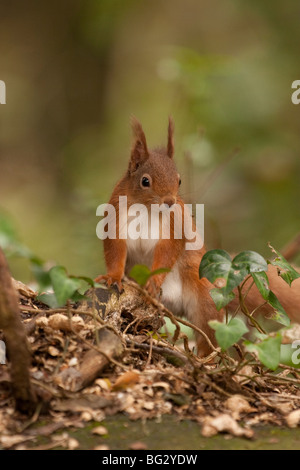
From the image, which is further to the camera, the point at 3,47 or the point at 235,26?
the point at 3,47

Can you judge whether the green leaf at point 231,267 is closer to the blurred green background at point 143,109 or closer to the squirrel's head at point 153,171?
the squirrel's head at point 153,171

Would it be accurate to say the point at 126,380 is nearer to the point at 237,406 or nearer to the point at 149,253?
the point at 237,406

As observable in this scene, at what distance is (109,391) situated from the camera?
4.14 ft

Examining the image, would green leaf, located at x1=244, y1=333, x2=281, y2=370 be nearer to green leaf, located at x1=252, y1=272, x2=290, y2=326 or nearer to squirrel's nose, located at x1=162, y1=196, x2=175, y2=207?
green leaf, located at x1=252, y1=272, x2=290, y2=326

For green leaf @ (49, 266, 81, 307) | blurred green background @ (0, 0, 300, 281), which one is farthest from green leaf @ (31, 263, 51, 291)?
blurred green background @ (0, 0, 300, 281)

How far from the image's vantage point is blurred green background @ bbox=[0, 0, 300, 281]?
361 cm

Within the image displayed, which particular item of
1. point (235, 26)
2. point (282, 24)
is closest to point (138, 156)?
point (282, 24)

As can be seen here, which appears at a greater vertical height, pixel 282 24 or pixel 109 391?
pixel 282 24

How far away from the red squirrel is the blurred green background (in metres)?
0.51

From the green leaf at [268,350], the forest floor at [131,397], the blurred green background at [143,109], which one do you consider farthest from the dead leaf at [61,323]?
the blurred green background at [143,109]

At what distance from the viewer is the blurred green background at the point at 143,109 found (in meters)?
3.61

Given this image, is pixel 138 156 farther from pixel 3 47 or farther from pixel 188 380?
pixel 3 47

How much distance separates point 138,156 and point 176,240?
0.85ft

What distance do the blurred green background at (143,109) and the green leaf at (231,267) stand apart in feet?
3.57
